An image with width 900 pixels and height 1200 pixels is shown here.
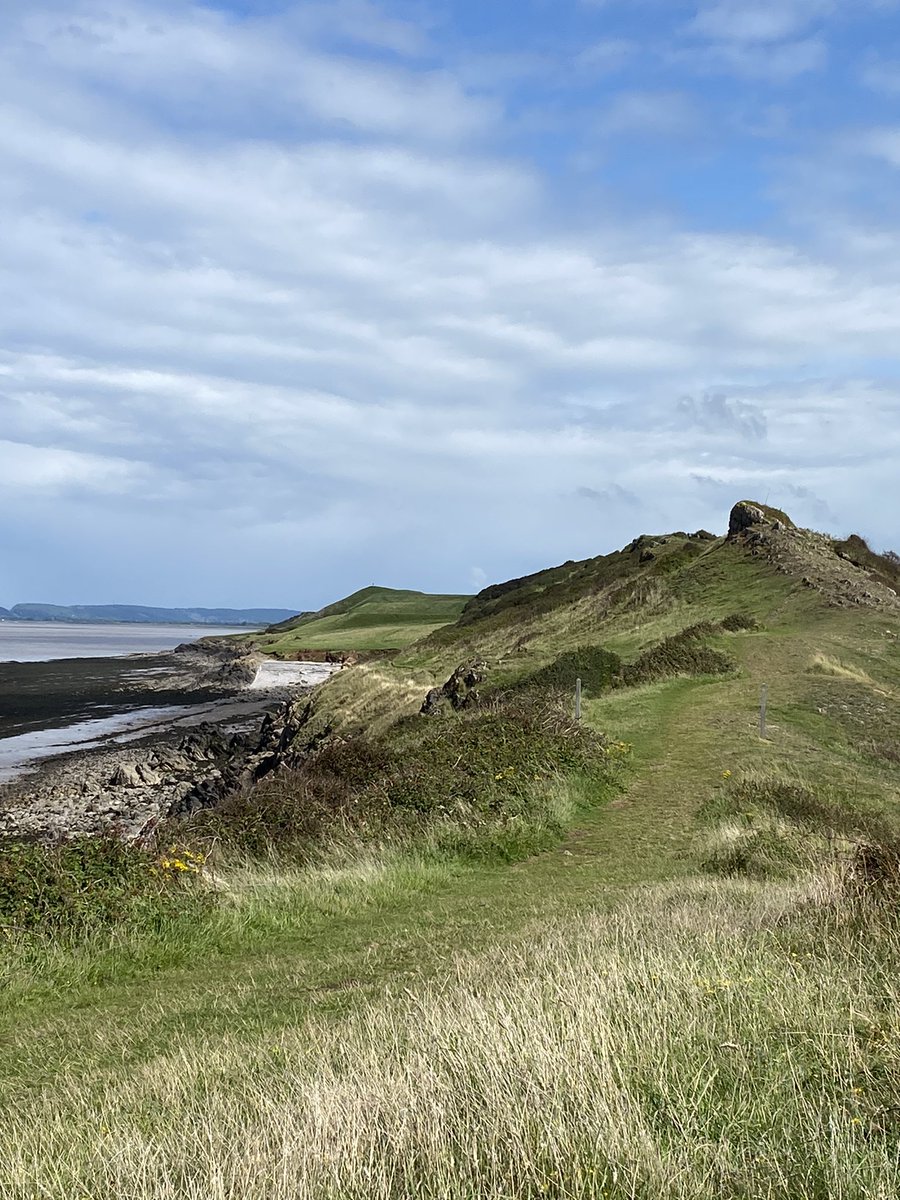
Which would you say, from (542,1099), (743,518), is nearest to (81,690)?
(743,518)

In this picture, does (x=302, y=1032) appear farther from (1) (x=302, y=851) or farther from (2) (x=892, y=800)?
(2) (x=892, y=800)

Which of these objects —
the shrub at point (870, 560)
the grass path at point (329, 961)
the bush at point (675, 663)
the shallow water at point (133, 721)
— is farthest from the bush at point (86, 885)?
the shrub at point (870, 560)

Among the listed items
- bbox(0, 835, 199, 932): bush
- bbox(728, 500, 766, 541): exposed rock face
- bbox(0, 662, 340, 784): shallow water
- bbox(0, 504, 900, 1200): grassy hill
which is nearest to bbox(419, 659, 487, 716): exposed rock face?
bbox(0, 504, 900, 1200): grassy hill

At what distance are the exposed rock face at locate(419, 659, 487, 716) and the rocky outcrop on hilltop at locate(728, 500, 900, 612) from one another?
14267mm

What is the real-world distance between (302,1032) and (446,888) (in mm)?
6587

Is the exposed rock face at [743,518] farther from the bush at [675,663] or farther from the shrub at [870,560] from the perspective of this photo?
the bush at [675,663]

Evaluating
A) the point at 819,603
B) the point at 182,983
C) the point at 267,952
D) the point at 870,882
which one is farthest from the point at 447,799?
the point at 819,603

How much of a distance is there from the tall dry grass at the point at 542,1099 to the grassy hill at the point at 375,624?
84828 millimetres

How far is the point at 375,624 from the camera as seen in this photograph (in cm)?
12850

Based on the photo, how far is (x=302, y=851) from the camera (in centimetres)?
1401

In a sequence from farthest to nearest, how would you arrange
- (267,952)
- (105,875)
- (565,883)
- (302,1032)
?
1. (565,883)
2. (105,875)
3. (267,952)
4. (302,1032)

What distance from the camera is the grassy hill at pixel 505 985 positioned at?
366cm

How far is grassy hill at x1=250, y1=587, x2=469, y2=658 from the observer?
10038 centimetres

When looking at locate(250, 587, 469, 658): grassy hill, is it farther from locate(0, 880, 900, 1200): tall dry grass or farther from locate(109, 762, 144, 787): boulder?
locate(0, 880, 900, 1200): tall dry grass
